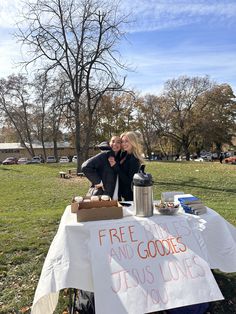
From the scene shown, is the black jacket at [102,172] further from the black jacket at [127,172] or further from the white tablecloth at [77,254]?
the white tablecloth at [77,254]

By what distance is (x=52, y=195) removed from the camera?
49.3 ft

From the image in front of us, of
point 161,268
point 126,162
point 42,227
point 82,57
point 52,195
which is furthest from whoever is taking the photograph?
point 82,57

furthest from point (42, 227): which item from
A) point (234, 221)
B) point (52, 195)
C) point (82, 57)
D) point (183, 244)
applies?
point (82, 57)

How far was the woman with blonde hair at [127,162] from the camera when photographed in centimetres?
446

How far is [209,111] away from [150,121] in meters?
9.16

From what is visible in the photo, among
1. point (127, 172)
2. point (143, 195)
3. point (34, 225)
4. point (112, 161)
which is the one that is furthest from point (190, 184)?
point (143, 195)

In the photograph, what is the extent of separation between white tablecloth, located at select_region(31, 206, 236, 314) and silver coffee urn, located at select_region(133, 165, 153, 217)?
81 millimetres

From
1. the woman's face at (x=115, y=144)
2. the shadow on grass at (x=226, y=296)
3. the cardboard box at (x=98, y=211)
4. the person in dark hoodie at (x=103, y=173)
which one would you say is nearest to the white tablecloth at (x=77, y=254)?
the cardboard box at (x=98, y=211)

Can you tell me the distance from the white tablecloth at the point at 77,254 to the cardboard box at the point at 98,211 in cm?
6

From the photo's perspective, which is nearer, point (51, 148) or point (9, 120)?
point (9, 120)

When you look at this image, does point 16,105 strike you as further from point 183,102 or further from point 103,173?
point 103,173

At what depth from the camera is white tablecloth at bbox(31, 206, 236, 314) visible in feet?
9.39

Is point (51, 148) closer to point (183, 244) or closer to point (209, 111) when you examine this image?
point (209, 111)

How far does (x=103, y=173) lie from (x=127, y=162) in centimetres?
36
